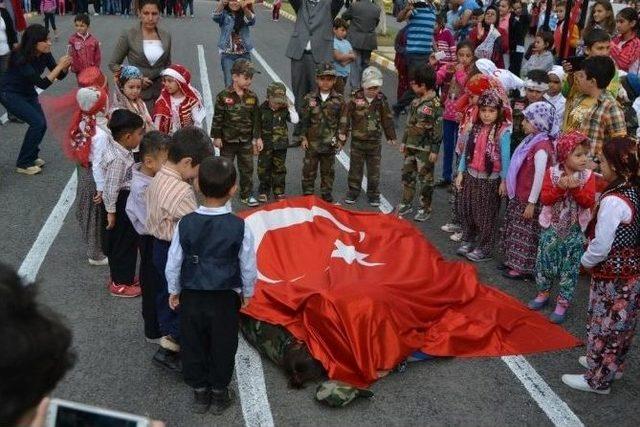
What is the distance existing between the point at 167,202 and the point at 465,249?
11.8 feet

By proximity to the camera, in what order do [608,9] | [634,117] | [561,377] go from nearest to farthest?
[561,377]
[634,117]
[608,9]

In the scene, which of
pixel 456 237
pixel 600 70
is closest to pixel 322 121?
pixel 456 237

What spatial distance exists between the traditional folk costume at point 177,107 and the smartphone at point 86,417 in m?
5.25

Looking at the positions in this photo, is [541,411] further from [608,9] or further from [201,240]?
[608,9]

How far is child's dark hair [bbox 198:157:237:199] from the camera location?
3.92 metres

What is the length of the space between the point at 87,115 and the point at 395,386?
3.39m

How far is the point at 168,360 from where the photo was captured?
4.77 meters

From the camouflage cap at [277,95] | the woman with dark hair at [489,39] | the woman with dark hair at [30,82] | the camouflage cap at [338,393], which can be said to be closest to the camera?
the camouflage cap at [338,393]

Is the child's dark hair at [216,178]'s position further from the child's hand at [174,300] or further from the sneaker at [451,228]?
the sneaker at [451,228]

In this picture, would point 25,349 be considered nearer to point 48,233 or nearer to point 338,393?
point 338,393

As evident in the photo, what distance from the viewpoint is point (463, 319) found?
5316 mm

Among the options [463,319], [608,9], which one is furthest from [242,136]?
[608,9]

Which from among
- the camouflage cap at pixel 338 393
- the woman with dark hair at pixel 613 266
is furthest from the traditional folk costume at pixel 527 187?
the camouflage cap at pixel 338 393

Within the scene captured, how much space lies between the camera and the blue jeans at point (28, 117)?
27.7 ft
